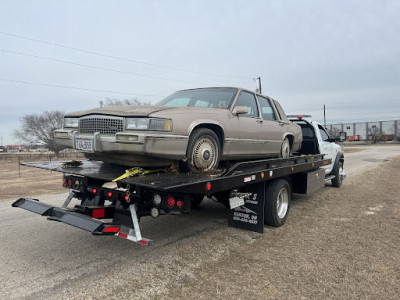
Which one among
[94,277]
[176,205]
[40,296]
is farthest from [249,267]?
[40,296]

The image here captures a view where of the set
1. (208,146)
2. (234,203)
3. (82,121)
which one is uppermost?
(82,121)

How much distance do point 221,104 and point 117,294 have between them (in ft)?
9.65

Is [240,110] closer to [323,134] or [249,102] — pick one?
[249,102]

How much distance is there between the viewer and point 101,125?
3594mm

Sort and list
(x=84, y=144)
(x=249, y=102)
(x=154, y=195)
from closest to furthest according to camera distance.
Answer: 1. (x=154, y=195)
2. (x=84, y=144)
3. (x=249, y=102)

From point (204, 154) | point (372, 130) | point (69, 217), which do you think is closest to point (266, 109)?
point (204, 154)

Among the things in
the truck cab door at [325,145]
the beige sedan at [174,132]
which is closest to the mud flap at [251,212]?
the beige sedan at [174,132]

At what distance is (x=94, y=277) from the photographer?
3219 millimetres

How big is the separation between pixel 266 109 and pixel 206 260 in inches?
120

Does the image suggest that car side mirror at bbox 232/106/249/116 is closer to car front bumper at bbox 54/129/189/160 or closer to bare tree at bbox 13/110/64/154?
car front bumper at bbox 54/129/189/160

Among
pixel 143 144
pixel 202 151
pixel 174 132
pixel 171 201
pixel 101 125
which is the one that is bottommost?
pixel 171 201

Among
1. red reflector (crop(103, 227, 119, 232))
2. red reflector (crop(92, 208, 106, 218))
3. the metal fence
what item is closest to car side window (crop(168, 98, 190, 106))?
red reflector (crop(92, 208, 106, 218))

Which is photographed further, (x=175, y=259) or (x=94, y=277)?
(x=175, y=259)

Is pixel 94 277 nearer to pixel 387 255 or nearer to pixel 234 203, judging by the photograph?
pixel 234 203
